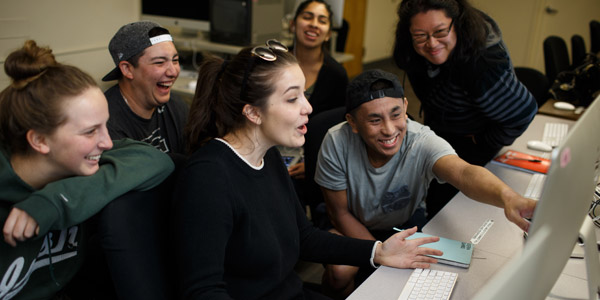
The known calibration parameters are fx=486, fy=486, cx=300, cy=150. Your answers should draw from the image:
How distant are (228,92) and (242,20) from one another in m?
2.14

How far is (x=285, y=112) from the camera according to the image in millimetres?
1249

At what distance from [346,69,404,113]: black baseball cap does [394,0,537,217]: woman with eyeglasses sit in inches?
14.6

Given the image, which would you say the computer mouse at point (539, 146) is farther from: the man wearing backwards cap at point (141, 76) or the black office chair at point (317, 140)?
the man wearing backwards cap at point (141, 76)

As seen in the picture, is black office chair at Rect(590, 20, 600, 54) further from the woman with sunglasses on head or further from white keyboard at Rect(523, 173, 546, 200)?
the woman with sunglasses on head

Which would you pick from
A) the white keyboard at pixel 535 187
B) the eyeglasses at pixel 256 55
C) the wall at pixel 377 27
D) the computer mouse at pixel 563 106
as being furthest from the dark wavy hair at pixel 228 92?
the wall at pixel 377 27

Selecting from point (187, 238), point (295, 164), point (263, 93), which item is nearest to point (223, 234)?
point (187, 238)

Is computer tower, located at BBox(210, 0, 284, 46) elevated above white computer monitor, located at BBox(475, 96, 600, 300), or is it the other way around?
white computer monitor, located at BBox(475, 96, 600, 300)

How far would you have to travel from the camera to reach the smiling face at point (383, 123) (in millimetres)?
1612

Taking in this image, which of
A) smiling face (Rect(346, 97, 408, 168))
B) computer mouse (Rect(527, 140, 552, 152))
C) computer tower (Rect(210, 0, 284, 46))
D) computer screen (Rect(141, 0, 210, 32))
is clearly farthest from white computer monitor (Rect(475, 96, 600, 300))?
computer screen (Rect(141, 0, 210, 32))

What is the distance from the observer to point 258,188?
1.22m

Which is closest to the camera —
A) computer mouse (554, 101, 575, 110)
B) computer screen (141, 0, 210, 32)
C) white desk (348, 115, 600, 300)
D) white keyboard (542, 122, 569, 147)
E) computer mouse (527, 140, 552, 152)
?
white desk (348, 115, 600, 300)

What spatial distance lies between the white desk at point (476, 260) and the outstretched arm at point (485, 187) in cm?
13

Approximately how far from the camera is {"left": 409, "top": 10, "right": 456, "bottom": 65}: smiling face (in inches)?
73.3

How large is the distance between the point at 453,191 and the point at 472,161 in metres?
0.17
